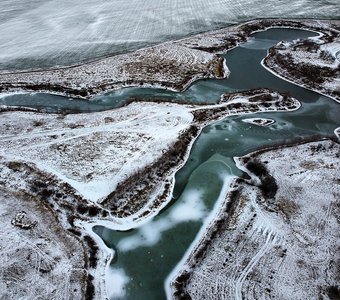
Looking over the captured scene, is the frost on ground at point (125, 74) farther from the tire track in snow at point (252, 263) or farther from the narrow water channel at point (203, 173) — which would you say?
the tire track in snow at point (252, 263)

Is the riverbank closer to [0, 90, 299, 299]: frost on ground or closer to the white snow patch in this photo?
[0, 90, 299, 299]: frost on ground

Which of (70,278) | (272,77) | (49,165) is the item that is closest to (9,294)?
(70,278)

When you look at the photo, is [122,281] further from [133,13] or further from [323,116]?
[133,13]

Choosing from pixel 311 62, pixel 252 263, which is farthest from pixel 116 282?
pixel 311 62

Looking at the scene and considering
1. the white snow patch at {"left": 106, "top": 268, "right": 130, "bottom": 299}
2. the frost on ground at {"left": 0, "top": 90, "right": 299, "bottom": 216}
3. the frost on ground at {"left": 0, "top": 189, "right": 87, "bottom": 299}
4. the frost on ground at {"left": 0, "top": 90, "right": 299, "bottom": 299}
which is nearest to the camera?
the frost on ground at {"left": 0, "top": 189, "right": 87, "bottom": 299}

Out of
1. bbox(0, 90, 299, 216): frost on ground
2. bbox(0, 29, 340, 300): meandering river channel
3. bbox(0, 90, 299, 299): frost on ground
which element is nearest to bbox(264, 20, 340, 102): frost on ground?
bbox(0, 29, 340, 300): meandering river channel

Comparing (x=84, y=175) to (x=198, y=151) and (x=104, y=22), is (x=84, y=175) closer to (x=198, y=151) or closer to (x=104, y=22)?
(x=198, y=151)

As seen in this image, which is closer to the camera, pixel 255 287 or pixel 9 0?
pixel 255 287
